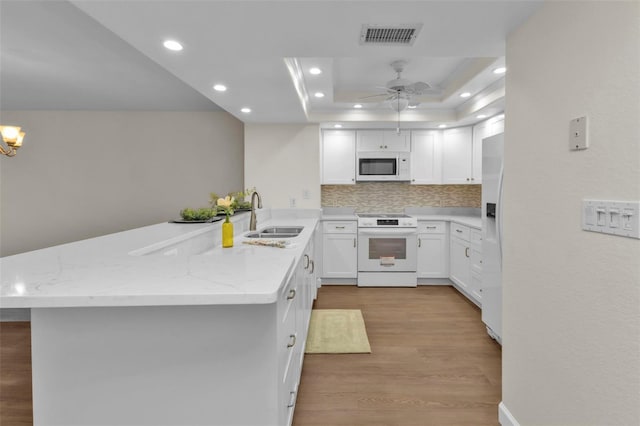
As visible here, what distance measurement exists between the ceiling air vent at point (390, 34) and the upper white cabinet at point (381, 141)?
2.82 metres

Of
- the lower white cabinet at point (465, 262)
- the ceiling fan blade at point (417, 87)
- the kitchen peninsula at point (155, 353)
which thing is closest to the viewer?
the kitchen peninsula at point (155, 353)

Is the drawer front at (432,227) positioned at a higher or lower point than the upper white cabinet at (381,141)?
lower

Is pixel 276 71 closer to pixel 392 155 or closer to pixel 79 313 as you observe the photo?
pixel 79 313

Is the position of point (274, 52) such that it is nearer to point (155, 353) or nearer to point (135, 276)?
point (135, 276)

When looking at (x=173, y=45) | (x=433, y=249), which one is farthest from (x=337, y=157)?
(x=173, y=45)

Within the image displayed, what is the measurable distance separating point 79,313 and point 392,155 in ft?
13.6

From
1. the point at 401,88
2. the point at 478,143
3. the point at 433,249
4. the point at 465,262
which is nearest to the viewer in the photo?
the point at 401,88

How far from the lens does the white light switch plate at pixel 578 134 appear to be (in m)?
1.27

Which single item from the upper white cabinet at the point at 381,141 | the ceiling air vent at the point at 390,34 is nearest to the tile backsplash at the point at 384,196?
the upper white cabinet at the point at 381,141

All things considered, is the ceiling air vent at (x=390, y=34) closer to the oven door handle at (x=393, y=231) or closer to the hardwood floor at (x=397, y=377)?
the hardwood floor at (x=397, y=377)

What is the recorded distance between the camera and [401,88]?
313cm

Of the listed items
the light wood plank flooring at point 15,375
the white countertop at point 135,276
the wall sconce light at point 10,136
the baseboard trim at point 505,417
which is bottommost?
the light wood plank flooring at point 15,375

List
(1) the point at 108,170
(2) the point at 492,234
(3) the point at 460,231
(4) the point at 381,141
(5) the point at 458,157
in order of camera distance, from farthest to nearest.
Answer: (1) the point at 108,170 → (4) the point at 381,141 → (5) the point at 458,157 → (3) the point at 460,231 → (2) the point at 492,234

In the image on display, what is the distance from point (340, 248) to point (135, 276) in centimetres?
352
